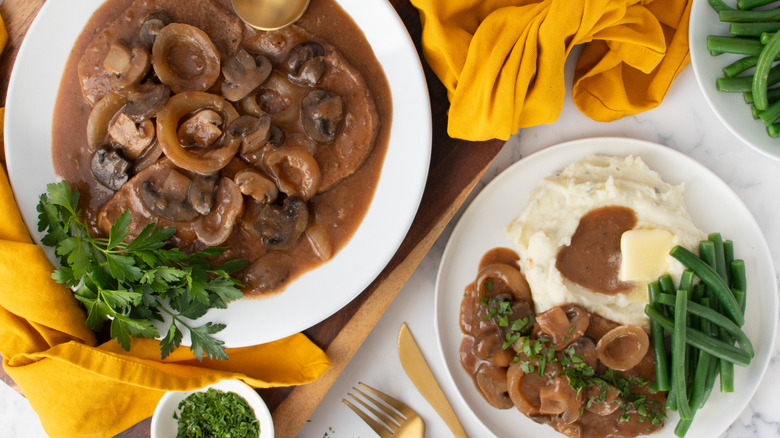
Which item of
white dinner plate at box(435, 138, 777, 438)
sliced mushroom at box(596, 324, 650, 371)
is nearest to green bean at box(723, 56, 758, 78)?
white dinner plate at box(435, 138, 777, 438)

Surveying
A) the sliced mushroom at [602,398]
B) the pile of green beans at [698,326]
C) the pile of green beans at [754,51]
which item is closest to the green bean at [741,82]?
the pile of green beans at [754,51]

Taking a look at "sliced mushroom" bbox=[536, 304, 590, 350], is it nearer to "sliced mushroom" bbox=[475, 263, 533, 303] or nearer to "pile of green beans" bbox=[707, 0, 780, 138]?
"sliced mushroom" bbox=[475, 263, 533, 303]

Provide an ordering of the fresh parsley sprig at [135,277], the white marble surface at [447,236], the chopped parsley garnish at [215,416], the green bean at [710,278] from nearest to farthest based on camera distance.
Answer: the fresh parsley sprig at [135,277] → the green bean at [710,278] → the chopped parsley garnish at [215,416] → the white marble surface at [447,236]

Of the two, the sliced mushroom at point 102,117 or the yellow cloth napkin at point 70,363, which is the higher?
the sliced mushroom at point 102,117

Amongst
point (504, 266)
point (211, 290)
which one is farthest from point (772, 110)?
point (211, 290)

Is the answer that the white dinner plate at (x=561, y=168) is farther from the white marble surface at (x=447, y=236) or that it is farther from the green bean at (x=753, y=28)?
the green bean at (x=753, y=28)

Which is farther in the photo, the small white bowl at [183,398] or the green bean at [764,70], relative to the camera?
the small white bowl at [183,398]

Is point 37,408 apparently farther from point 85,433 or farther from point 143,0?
point 143,0
